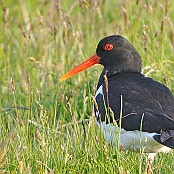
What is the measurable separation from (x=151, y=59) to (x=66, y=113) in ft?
3.47

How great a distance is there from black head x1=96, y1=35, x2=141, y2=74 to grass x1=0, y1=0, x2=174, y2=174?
1.24 feet

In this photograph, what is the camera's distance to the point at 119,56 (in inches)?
222

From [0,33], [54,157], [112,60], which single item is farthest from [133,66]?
[0,33]

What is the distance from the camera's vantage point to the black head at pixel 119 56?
5578 millimetres

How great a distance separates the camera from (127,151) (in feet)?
16.6

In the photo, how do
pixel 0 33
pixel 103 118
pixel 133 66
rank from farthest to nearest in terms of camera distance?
pixel 0 33
pixel 133 66
pixel 103 118

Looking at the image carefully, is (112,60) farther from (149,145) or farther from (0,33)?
(0,33)

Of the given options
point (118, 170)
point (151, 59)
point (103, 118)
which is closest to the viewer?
point (118, 170)

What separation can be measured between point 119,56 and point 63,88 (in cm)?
84

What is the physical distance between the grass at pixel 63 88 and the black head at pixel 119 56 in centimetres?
38

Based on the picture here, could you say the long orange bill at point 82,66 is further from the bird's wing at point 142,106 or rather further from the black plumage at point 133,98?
the bird's wing at point 142,106

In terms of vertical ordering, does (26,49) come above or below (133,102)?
above

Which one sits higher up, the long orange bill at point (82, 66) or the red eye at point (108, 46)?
the red eye at point (108, 46)

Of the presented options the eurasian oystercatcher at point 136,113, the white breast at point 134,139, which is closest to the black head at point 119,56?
the eurasian oystercatcher at point 136,113
